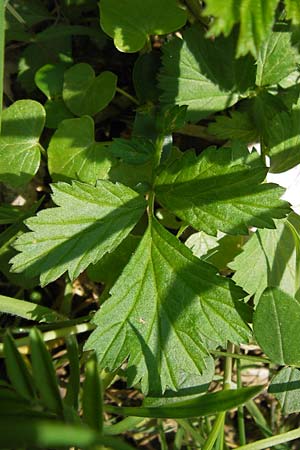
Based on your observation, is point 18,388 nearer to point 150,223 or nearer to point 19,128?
point 150,223

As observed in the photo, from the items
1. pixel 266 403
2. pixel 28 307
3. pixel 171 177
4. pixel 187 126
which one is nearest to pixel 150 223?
pixel 171 177

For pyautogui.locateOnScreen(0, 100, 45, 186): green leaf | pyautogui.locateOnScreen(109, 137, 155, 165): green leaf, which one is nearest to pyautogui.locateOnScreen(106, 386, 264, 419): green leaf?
pyautogui.locateOnScreen(109, 137, 155, 165): green leaf

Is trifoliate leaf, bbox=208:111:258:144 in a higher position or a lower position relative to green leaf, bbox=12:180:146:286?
higher

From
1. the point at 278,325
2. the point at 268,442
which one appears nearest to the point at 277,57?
the point at 278,325

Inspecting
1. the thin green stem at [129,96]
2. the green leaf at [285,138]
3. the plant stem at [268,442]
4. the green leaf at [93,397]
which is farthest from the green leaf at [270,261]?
the green leaf at [93,397]

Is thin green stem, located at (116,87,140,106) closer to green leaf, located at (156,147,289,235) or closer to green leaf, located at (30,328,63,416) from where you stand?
green leaf, located at (156,147,289,235)

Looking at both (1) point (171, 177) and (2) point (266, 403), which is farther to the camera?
(2) point (266, 403)

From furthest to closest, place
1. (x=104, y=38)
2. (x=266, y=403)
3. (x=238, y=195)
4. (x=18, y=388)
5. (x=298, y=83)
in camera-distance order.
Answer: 1. (x=266, y=403)
2. (x=104, y=38)
3. (x=298, y=83)
4. (x=238, y=195)
5. (x=18, y=388)
